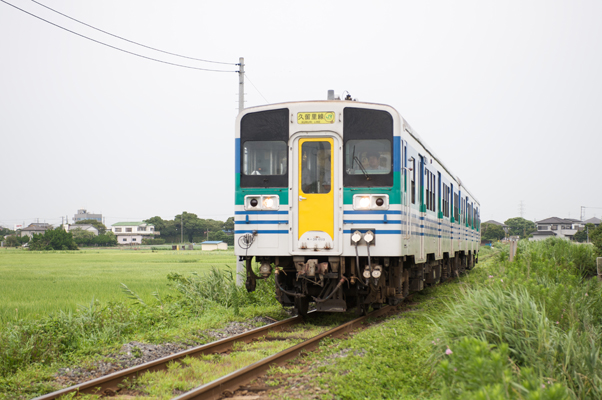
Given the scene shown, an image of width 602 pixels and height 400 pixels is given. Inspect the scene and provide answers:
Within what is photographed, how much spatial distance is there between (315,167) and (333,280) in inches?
74.4

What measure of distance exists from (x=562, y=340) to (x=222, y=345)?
4.12m

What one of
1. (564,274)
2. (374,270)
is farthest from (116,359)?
(564,274)

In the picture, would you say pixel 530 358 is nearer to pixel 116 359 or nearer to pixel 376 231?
pixel 376 231

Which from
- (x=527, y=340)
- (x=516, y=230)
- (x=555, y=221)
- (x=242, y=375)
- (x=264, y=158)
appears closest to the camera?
(x=527, y=340)

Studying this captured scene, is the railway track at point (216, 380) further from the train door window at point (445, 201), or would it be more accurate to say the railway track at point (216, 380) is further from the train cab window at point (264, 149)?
the train door window at point (445, 201)

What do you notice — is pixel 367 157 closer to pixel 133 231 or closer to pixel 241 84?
pixel 241 84

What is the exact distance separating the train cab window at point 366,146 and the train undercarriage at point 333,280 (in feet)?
4.30

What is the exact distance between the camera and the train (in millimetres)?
8547

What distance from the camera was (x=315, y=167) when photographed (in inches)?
346

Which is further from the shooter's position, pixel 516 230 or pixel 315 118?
pixel 516 230

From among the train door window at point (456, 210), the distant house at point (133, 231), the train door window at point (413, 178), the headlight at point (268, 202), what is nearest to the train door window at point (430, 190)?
the train door window at point (413, 178)

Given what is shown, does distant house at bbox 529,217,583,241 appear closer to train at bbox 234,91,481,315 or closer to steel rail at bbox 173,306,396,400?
train at bbox 234,91,481,315

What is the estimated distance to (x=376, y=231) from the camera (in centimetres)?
852

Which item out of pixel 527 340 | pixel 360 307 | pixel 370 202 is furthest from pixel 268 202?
pixel 527 340
